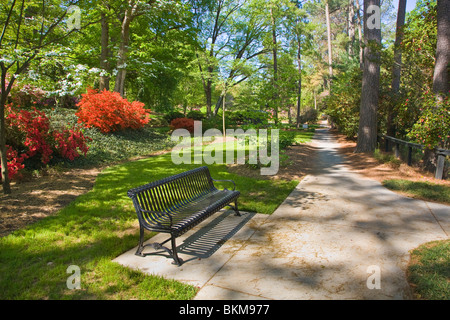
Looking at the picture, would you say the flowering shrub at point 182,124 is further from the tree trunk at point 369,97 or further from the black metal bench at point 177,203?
the black metal bench at point 177,203

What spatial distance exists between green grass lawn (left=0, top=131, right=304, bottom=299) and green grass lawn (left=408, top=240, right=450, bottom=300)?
2.28 meters

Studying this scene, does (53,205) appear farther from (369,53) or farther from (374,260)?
(369,53)

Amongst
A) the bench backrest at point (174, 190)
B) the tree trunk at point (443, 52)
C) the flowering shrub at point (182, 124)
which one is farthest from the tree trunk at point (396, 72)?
the flowering shrub at point (182, 124)

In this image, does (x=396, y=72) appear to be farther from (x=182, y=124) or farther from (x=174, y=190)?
(x=182, y=124)

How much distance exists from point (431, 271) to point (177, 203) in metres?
3.42

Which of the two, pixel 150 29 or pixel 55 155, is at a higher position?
pixel 150 29

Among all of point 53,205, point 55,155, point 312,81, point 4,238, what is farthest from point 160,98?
point 312,81

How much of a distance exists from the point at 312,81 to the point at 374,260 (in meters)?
46.4

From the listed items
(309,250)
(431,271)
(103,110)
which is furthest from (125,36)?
(431,271)

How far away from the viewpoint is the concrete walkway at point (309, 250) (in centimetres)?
296

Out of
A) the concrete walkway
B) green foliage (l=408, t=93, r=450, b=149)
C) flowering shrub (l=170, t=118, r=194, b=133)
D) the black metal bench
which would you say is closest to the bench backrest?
the black metal bench

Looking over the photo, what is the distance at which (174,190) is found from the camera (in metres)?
4.64

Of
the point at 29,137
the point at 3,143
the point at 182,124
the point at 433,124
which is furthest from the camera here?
the point at 182,124

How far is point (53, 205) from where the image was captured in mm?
5469
